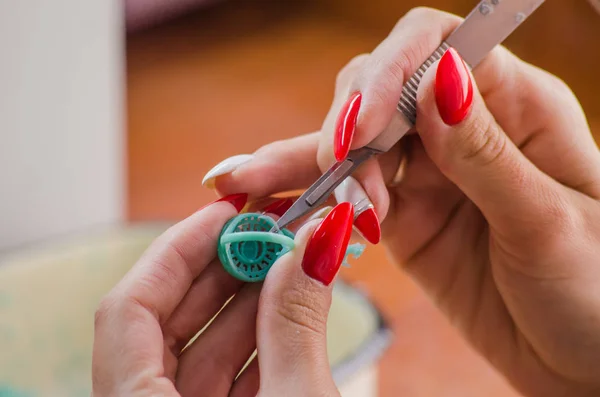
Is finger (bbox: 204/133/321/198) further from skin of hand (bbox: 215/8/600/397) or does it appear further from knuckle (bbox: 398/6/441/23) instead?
knuckle (bbox: 398/6/441/23)

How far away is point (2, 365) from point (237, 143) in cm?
91

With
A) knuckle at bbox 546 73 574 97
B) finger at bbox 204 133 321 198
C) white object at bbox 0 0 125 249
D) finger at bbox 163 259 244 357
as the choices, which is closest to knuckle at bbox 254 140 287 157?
finger at bbox 204 133 321 198

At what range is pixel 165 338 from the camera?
0.50m

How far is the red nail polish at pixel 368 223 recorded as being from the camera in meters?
0.50

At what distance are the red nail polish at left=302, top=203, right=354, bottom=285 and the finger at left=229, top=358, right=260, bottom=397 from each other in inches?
4.1

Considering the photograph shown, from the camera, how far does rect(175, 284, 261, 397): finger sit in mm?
493

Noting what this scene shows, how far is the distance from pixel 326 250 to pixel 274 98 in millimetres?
1686

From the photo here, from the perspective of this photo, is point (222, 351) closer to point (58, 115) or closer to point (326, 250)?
point (326, 250)

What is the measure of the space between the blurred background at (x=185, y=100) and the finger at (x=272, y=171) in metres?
0.40

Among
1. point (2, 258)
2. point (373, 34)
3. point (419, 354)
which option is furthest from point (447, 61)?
point (373, 34)

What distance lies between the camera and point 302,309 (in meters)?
0.43

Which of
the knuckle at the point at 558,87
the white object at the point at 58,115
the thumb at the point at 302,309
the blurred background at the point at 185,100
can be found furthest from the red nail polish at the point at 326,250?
the white object at the point at 58,115

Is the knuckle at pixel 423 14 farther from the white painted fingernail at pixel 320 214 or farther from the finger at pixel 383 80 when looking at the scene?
the white painted fingernail at pixel 320 214

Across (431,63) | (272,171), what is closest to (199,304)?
(272,171)
